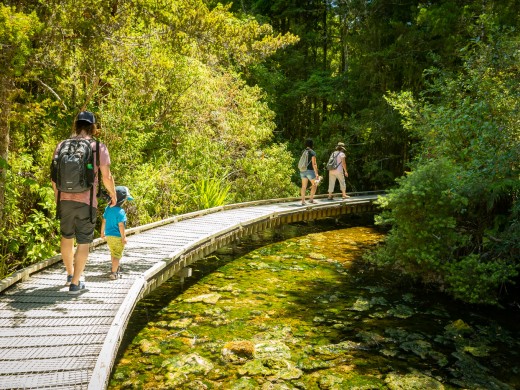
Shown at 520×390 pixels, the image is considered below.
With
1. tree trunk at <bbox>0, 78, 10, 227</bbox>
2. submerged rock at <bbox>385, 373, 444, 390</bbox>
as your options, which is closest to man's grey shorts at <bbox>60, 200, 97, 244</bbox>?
tree trunk at <bbox>0, 78, 10, 227</bbox>

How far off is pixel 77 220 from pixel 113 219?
91 cm

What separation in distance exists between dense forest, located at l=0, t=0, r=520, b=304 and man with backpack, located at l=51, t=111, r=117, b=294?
1.34m

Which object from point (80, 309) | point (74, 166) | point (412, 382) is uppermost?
point (74, 166)

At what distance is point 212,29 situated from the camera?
33.1 feet

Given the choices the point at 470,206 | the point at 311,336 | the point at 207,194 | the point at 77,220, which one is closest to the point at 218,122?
the point at 207,194

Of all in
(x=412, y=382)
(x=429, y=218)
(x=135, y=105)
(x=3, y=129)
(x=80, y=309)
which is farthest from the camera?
(x=135, y=105)

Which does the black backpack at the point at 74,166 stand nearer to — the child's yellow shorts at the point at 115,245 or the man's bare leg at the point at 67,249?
the man's bare leg at the point at 67,249

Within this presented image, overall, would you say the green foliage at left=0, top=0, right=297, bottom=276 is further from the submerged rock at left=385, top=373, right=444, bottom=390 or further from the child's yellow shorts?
the submerged rock at left=385, top=373, right=444, bottom=390

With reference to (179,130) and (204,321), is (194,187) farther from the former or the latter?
(204,321)

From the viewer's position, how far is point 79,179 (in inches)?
192

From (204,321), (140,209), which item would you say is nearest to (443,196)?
(204,321)

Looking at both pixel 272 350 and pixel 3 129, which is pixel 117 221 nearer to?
pixel 3 129

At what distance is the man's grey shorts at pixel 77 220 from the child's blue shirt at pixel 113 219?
783mm

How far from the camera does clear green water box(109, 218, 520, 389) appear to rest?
18.2ft
